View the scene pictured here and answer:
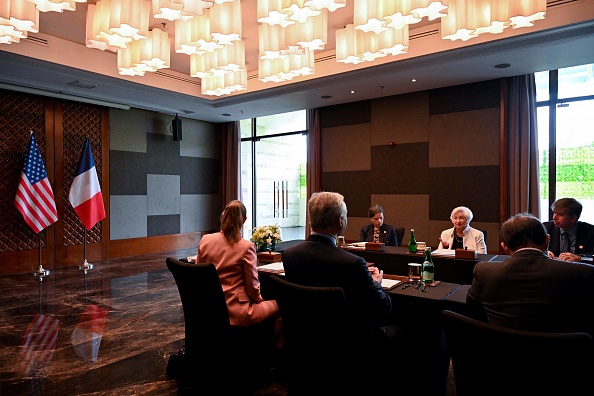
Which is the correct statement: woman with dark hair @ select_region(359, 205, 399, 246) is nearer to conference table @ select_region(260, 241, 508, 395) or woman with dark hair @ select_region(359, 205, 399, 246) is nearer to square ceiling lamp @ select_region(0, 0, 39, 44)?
conference table @ select_region(260, 241, 508, 395)

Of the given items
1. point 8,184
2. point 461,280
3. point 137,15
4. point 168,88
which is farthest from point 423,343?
point 8,184

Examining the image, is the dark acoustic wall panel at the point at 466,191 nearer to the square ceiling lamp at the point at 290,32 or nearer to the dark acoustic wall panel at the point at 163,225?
the square ceiling lamp at the point at 290,32

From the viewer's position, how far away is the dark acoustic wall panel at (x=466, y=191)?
6613 millimetres

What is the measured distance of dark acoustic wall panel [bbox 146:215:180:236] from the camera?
9180mm

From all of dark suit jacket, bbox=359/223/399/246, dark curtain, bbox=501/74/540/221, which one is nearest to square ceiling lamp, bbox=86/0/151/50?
dark suit jacket, bbox=359/223/399/246

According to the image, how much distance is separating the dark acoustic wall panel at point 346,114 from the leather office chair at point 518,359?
269 inches

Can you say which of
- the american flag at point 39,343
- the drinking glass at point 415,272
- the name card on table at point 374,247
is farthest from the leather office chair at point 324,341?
the american flag at point 39,343

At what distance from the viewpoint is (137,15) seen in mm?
3705

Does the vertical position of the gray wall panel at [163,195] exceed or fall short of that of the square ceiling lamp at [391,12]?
it falls short

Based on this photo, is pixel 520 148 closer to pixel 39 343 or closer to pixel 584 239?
pixel 584 239

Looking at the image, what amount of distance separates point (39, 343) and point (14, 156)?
466 centimetres

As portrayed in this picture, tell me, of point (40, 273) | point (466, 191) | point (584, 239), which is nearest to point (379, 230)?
point (584, 239)

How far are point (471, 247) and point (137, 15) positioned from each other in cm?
406

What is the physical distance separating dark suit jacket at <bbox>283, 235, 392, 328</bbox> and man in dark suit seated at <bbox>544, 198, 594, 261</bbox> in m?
2.25
